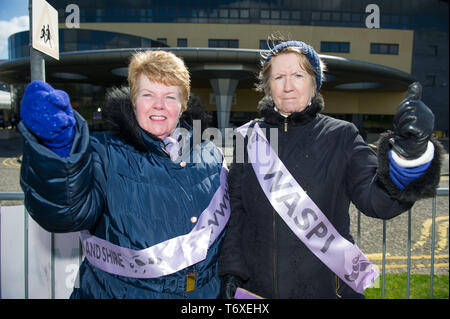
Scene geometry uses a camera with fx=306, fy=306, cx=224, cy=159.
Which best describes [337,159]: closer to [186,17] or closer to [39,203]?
[39,203]

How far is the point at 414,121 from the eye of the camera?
1070 mm

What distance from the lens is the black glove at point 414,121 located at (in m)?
1.07

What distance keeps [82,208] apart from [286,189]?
3.15ft

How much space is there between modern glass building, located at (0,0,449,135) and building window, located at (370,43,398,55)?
0.08 meters

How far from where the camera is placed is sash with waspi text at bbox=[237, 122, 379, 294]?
155 centimetres

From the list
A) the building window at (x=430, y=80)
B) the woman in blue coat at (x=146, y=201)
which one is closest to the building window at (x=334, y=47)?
the building window at (x=430, y=80)

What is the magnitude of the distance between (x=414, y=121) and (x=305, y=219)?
2.30 feet

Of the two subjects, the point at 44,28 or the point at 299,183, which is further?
the point at 44,28

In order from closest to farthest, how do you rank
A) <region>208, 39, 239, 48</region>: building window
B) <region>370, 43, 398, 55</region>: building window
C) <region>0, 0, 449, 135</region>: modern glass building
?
1. <region>0, 0, 449, 135</region>: modern glass building
2. <region>208, 39, 239, 48</region>: building window
3. <region>370, 43, 398, 55</region>: building window

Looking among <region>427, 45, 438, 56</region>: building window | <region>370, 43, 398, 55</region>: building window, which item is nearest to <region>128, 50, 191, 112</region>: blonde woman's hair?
<region>370, 43, 398, 55</region>: building window

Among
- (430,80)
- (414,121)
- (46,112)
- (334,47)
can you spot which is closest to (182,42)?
(334,47)

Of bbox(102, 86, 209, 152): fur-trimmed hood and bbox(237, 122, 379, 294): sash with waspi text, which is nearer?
bbox(102, 86, 209, 152): fur-trimmed hood

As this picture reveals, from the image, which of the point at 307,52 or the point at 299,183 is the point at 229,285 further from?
the point at 307,52

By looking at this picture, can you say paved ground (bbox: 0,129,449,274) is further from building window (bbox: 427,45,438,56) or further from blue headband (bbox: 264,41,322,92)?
building window (bbox: 427,45,438,56)
